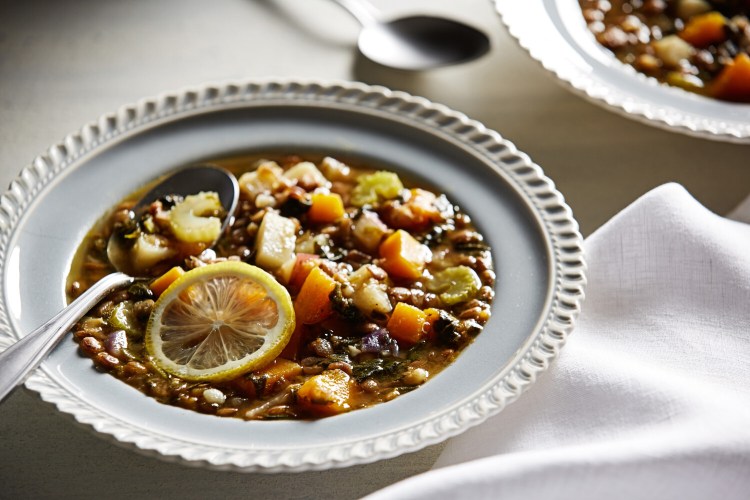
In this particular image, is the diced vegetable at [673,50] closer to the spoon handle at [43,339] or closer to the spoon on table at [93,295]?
the spoon on table at [93,295]

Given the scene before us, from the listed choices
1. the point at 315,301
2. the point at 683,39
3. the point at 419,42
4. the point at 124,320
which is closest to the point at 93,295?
the point at 124,320

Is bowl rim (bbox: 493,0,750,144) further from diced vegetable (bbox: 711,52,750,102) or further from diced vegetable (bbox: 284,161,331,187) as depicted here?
diced vegetable (bbox: 284,161,331,187)

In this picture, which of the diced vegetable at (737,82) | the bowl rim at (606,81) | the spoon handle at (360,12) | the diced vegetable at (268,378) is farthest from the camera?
the spoon handle at (360,12)

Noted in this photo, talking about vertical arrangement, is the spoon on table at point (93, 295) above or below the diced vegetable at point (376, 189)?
above

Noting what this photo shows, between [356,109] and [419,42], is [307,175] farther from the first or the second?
[419,42]

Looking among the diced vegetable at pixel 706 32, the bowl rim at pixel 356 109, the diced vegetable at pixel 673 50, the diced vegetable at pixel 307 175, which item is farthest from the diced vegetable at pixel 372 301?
the diced vegetable at pixel 706 32

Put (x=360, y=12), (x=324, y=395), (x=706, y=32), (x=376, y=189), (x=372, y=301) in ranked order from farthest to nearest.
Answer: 1. (x=360, y=12)
2. (x=706, y=32)
3. (x=376, y=189)
4. (x=372, y=301)
5. (x=324, y=395)

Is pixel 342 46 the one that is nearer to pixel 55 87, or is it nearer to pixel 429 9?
pixel 429 9
